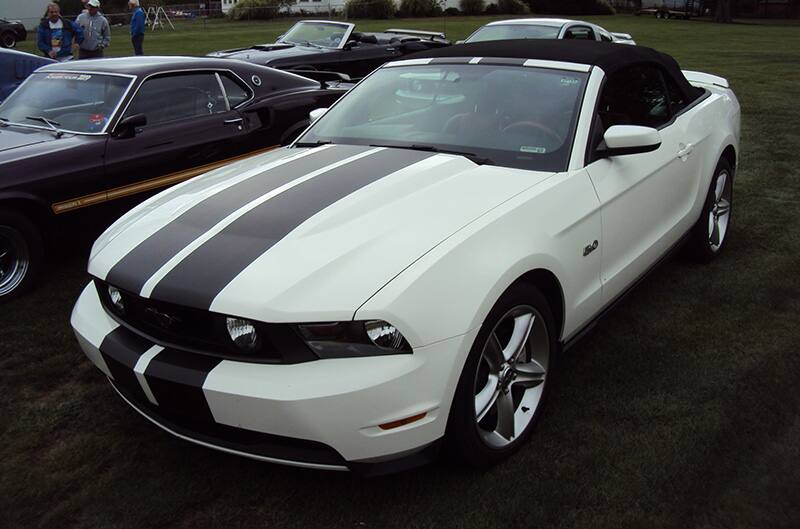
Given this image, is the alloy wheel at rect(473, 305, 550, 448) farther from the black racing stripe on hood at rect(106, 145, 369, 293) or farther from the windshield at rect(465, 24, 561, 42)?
the windshield at rect(465, 24, 561, 42)

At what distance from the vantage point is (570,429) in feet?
10.3

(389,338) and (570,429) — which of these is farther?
(570,429)

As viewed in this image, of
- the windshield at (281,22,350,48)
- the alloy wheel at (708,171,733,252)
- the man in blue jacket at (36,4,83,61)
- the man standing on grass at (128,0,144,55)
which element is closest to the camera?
the alloy wheel at (708,171,733,252)

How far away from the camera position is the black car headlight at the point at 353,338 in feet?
7.88

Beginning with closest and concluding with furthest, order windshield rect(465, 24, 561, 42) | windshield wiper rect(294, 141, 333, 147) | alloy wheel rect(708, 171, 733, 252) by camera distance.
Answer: windshield wiper rect(294, 141, 333, 147)
alloy wheel rect(708, 171, 733, 252)
windshield rect(465, 24, 561, 42)

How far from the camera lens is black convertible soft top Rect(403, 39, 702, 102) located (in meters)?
3.81

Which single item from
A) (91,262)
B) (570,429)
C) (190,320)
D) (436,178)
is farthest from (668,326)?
(91,262)

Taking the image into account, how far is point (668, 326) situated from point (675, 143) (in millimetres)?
1004

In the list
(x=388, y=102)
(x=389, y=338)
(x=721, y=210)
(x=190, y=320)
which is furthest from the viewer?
(x=721, y=210)

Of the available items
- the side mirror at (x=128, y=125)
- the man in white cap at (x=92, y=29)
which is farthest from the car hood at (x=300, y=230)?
the man in white cap at (x=92, y=29)

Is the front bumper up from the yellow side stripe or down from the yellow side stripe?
down

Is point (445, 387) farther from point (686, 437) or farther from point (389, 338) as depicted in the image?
point (686, 437)

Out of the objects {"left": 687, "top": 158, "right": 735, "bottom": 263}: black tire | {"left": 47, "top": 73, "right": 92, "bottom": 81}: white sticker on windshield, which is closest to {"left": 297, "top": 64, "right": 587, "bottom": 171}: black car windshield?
{"left": 687, "top": 158, "right": 735, "bottom": 263}: black tire

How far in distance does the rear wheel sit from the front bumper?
2.80 m
